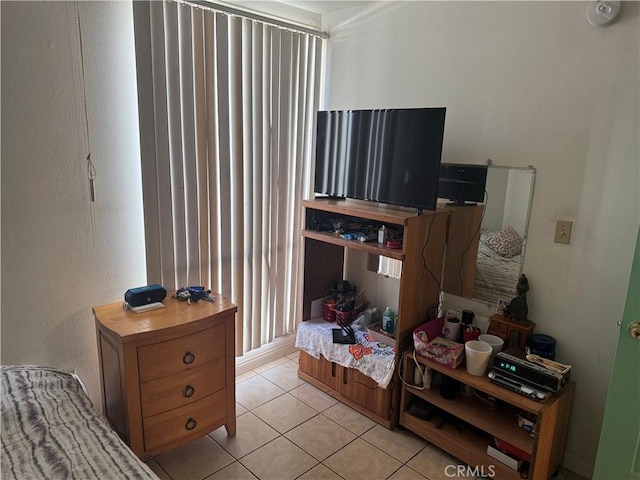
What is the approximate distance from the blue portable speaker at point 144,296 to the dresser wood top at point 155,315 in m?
0.04

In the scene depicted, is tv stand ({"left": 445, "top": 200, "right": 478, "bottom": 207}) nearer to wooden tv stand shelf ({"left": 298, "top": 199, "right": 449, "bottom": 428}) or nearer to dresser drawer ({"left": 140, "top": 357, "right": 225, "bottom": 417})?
wooden tv stand shelf ({"left": 298, "top": 199, "right": 449, "bottom": 428})

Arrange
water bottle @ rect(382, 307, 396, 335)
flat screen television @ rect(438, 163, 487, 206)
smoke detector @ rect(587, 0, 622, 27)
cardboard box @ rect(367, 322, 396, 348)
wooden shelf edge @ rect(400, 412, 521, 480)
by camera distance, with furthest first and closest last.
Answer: water bottle @ rect(382, 307, 396, 335), cardboard box @ rect(367, 322, 396, 348), flat screen television @ rect(438, 163, 487, 206), wooden shelf edge @ rect(400, 412, 521, 480), smoke detector @ rect(587, 0, 622, 27)

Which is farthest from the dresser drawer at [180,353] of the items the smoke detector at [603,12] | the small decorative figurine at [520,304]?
the smoke detector at [603,12]

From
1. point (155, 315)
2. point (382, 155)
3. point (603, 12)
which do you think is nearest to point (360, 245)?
point (382, 155)

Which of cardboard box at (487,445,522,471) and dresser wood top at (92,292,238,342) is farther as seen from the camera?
cardboard box at (487,445,522,471)

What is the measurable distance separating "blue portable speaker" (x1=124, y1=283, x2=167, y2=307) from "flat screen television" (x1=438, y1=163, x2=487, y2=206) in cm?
156

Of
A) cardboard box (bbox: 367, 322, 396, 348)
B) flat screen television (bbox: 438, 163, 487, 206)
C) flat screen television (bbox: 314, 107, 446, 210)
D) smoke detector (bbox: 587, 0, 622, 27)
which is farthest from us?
cardboard box (bbox: 367, 322, 396, 348)

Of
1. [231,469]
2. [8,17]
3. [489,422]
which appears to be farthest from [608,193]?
[8,17]

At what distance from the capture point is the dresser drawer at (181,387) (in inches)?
72.3

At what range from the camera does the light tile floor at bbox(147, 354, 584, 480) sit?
6.54 ft

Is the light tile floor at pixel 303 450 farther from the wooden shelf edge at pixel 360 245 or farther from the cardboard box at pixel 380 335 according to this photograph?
the wooden shelf edge at pixel 360 245

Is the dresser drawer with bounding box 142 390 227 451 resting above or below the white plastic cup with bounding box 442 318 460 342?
below

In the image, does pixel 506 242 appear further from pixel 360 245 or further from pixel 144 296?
pixel 144 296

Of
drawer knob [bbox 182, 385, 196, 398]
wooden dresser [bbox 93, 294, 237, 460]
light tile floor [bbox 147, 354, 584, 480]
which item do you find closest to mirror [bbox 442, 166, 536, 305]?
light tile floor [bbox 147, 354, 584, 480]
